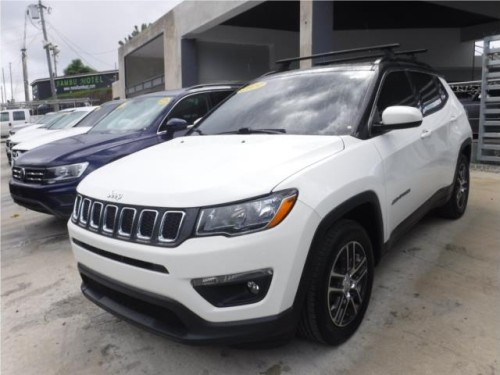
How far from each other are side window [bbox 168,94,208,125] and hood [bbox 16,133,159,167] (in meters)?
0.57

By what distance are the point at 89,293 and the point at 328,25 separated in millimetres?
8948

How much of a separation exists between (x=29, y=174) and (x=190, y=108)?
2.22 metres

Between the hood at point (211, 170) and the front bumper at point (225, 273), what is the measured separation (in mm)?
220

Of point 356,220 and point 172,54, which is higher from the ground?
point 172,54

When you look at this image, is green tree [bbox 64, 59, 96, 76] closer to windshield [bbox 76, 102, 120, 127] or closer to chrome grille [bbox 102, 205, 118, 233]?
windshield [bbox 76, 102, 120, 127]

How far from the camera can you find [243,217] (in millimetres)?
2203

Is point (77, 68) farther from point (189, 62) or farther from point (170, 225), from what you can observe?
point (170, 225)

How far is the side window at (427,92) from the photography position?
13.5ft

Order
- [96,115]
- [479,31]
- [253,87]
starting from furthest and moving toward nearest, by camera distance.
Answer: [479,31]
[96,115]
[253,87]

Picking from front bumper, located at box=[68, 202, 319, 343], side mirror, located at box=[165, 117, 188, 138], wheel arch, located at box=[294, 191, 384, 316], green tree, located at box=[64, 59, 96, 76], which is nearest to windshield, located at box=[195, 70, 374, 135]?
wheel arch, located at box=[294, 191, 384, 316]

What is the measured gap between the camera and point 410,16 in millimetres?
17906

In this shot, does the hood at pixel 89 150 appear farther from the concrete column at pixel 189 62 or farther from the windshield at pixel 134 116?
the concrete column at pixel 189 62

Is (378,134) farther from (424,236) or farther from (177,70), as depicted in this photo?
(177,70)

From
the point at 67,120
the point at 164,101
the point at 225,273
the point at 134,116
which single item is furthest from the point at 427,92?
the point at 67,120
